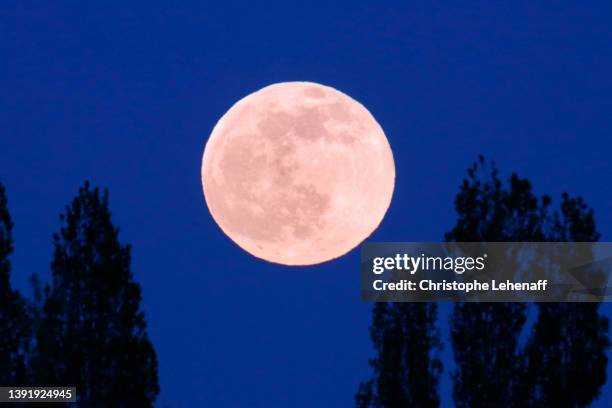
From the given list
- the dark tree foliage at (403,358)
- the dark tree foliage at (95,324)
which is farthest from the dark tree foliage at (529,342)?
the dark tree foliage at (95,324)

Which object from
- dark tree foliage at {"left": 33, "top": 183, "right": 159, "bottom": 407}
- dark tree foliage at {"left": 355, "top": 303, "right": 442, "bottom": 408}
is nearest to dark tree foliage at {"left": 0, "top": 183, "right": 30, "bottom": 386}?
dark tree foliage at {"left": 33, "top": 183, "right": 159, "bottom": 407}

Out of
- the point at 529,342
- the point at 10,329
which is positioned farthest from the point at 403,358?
the point at 10,329

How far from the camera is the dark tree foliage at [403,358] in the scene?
32.1 metres

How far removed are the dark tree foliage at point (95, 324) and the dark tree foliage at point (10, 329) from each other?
0.43 metres

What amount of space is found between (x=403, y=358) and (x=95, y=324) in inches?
394

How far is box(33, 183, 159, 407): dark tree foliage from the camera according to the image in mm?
29469

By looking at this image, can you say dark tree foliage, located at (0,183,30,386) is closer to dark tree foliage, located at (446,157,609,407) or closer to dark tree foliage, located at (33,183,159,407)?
dark tree foliage, located at (33,183,159,407)

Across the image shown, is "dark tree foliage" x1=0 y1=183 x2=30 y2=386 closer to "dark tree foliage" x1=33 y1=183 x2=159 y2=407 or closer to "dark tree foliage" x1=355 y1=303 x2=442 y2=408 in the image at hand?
"dark tree foliage" x1=33 y1=183 x2=159 y2=407

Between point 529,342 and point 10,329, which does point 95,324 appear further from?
point 529,342

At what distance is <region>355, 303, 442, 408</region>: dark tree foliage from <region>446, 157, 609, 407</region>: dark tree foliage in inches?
62.4

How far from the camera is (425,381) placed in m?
32.2

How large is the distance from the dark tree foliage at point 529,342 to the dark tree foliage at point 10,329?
12965mm

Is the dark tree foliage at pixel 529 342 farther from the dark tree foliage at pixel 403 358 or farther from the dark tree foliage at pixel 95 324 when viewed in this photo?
the dark tree foliage at pixel 95 324

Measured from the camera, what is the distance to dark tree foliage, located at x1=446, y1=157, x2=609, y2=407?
98.4ft
